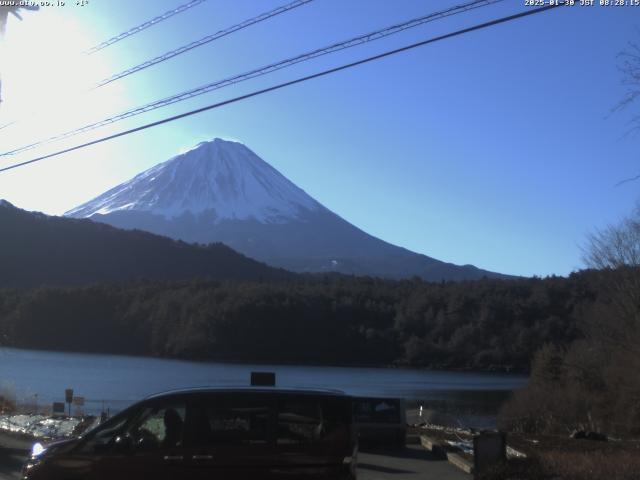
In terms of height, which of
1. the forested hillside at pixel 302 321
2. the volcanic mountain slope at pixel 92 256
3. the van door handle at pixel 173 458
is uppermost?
the volcanic mountain slope at pixel 92 256

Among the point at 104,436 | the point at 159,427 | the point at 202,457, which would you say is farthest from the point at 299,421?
the point at 104,436

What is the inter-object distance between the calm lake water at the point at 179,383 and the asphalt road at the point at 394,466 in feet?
56.4

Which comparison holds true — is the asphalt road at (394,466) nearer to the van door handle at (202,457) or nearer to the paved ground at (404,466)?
the paved ground at (404,466)

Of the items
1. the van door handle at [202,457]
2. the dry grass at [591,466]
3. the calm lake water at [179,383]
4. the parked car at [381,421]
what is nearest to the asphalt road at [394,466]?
the parked car at [381,421]

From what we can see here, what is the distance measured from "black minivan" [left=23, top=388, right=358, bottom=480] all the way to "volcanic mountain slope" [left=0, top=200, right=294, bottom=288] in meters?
105

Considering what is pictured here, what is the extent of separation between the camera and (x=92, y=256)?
11600cm

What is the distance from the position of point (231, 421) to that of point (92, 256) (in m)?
112

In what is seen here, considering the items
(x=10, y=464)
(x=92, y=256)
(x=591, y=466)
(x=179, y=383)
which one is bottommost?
(x=10, y=464)

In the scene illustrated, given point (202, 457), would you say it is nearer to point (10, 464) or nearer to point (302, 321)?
point (10, 464)

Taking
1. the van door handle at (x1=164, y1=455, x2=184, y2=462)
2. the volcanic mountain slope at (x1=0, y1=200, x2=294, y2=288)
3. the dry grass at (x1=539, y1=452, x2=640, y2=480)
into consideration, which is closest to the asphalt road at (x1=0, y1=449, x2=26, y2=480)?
the van door handle at (x1=164, y1=455, x2=184, y2=462)

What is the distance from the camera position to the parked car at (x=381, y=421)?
18641mm

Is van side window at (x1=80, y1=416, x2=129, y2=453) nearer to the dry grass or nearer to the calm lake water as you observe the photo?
the dry grass

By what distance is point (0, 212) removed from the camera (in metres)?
107

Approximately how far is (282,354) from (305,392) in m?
75.3
